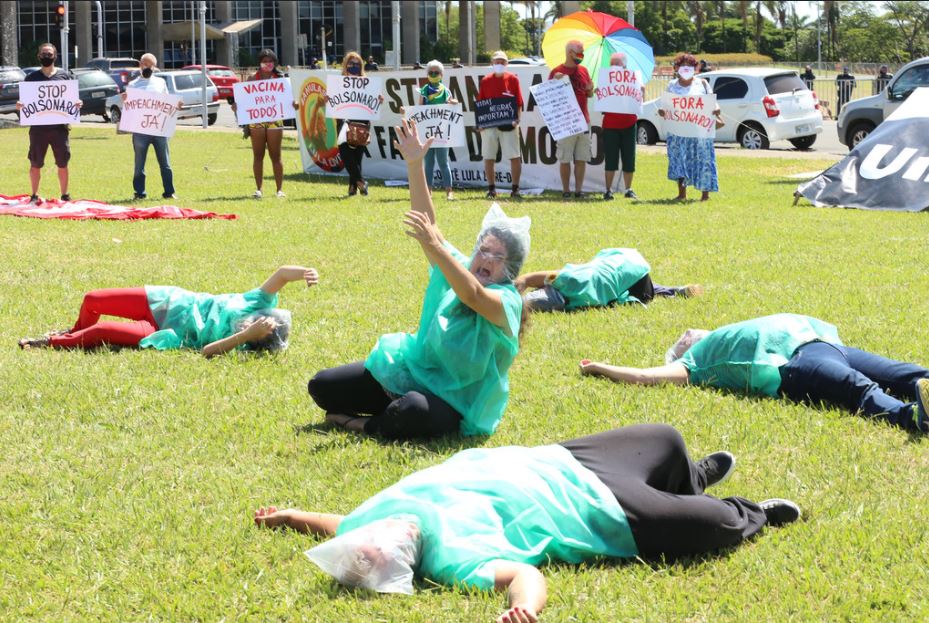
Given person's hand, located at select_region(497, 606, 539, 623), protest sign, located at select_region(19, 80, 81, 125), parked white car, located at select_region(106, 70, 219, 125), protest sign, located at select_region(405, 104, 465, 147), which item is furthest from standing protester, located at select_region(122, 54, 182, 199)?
parked white car, located at select_region(106, 70, 219, 125)

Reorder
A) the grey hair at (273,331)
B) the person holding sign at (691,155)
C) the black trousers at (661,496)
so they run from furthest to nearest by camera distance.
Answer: the person holding sign at (691,155), the grey hair at (273,331), the black trousers at (661,496)

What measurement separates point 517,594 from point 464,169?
Answer: 51.4 ft

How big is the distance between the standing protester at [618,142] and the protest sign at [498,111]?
1.32 meters

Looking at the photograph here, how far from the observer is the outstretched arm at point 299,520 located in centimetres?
447

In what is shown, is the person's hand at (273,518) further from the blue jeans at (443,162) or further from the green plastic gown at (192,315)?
the blue jeans at (443,162)

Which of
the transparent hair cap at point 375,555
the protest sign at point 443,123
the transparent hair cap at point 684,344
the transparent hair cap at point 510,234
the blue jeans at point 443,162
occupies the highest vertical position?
the protest sign at point 443,123

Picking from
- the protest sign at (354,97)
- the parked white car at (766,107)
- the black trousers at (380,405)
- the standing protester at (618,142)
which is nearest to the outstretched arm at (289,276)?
the black trousers at (380,405)

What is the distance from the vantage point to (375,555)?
3.89m

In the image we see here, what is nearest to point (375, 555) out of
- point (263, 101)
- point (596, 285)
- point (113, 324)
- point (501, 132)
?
point (113, 324)

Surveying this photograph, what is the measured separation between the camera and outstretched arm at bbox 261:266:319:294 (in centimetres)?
684

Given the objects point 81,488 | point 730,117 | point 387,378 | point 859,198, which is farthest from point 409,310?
point 730,117

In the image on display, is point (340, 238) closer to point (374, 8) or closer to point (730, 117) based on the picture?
point (730, 117)

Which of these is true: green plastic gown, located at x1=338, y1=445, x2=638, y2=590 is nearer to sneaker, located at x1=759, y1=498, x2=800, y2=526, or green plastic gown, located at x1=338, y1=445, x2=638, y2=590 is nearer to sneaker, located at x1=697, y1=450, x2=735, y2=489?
sneaker, located at x1=759, y1=498, x2=800, y2=526

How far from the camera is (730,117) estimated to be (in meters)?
27.2
